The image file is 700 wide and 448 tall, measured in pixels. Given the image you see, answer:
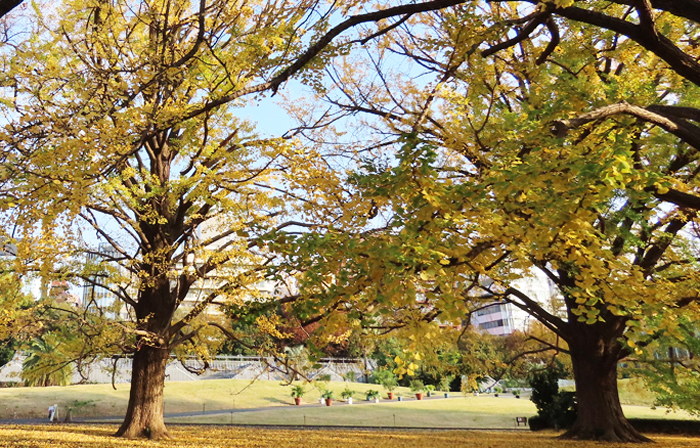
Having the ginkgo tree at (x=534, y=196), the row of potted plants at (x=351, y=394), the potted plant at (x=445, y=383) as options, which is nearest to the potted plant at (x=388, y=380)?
the row of potted plants at (x=351, y=394)

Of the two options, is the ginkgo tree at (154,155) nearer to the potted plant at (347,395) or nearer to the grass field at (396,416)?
the grass field at (396,416)

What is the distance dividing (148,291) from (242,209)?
3.74 metres

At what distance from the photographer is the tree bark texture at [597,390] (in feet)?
36.0

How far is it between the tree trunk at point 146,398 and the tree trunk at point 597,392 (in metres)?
10.3

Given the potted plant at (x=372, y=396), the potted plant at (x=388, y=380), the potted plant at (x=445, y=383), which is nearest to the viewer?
the potted plant at (x=372, y=396)

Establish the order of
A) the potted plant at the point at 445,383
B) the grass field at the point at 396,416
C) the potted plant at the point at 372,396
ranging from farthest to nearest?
1. the potted plant at the point at 445,383
2. the potted plant at the point at 372,396
3. the grass field at the point at 396,416

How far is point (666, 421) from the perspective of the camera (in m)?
14.6

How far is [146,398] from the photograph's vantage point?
1074 cm

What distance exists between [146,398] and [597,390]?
11.2 meters

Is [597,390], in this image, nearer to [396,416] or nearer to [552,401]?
[552,401]

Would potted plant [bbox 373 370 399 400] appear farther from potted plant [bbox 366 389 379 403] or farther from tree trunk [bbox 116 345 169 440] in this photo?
tree trunk [bbox 116 345 169 440]

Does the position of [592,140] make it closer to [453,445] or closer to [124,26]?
[453,445]

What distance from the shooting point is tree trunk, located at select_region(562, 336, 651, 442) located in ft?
36.0

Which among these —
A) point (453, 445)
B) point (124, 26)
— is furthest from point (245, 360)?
point (124, 26)
